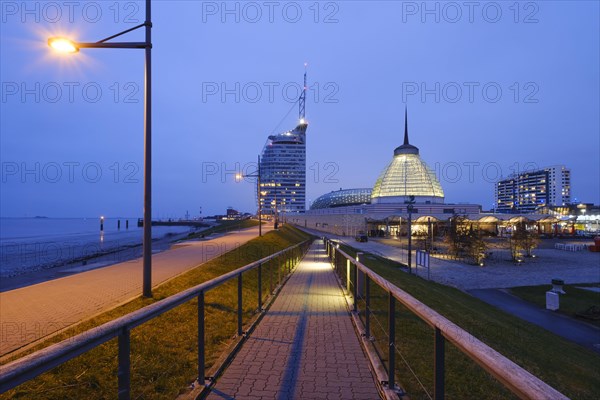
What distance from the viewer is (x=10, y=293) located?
913 centimetres

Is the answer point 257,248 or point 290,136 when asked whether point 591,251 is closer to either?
point 257,248

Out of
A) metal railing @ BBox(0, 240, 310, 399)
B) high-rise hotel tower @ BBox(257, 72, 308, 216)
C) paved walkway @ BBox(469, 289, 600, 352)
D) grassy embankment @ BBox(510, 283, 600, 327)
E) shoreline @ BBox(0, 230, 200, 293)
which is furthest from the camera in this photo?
high-rise hotel tower @ BBox(257, 72, 308, 216)

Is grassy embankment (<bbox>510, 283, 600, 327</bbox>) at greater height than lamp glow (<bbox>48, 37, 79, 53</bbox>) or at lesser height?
lesser

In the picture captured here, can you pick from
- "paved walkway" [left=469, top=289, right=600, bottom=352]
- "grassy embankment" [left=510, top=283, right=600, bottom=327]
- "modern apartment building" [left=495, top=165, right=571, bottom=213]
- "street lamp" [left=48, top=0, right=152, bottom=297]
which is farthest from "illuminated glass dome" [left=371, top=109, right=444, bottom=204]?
"street lamp" [left=48, top=0, right=152, bottom=297]

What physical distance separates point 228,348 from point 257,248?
46.7 feet

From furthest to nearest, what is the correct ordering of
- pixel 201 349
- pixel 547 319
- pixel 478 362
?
1. pixel 547 319
2. pixel 201 349
3. pixel 478 362

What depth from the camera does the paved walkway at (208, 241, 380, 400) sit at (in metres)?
4.02

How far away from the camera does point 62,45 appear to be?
727 cm

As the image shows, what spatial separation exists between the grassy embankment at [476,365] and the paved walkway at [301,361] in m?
0.58

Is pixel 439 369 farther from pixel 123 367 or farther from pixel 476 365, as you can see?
pixel 476 365

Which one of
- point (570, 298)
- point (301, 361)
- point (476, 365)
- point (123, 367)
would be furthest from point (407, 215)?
point (123, 367)

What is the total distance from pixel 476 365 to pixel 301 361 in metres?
3.26

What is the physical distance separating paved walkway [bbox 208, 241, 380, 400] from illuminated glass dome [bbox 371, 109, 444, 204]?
104363 mm

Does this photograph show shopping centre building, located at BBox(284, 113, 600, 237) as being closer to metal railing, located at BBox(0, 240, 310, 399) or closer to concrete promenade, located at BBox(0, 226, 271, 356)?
concrete promenade, located at BBox(0, 226, 271, 356)
